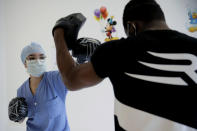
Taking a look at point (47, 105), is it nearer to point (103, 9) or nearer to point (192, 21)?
point (103, 9)

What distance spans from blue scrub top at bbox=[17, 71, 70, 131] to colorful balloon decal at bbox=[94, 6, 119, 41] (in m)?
1.04

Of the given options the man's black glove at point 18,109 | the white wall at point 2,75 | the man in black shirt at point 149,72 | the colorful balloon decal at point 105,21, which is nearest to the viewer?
the man in black shirt at point 149,72

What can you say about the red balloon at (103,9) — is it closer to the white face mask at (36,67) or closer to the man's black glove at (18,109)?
the white face mask at (36,67)

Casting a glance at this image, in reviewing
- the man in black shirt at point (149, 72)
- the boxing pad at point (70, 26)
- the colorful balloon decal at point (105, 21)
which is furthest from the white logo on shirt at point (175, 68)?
the colorful balloon decal at point (105, 21)

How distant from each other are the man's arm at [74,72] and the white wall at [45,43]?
1.39 metres

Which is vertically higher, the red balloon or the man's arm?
the red balloon

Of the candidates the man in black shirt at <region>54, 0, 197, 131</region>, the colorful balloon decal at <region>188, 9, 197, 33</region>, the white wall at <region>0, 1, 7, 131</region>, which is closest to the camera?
the man in black shirt at <region>54, 0, 197, 131</region>

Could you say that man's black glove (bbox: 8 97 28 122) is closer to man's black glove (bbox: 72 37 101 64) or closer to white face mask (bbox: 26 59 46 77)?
white face mask (bbox: 26 59 46 77)

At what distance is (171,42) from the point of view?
1.66 feet

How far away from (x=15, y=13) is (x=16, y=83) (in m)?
0.72

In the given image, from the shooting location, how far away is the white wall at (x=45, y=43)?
1823mm

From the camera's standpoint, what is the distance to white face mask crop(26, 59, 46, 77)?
52.5 inches

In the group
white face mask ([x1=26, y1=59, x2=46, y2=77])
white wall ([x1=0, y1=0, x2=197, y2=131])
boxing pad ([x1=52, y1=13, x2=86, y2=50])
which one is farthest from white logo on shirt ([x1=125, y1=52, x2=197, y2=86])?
white wall ([x1=0, y1=0, x2=197, y2=131])

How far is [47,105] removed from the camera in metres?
1.23
